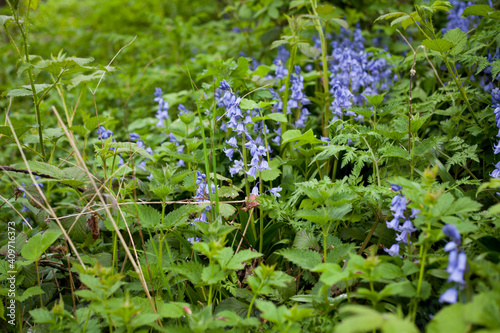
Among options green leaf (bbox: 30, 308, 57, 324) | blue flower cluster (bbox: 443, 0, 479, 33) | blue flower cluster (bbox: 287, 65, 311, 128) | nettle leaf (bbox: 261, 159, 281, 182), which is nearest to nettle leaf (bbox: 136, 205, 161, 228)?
green leaf (bbox: 30, 308, 57, 324)

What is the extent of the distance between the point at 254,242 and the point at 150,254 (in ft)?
1.66

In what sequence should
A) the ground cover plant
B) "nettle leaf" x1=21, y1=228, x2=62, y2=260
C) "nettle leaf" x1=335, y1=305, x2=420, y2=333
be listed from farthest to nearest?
"nettle leaf" x1=21, y1=228, x2=62, y2=260 → the ground cover plant → "nettle leaf" x1=335, y1=305, x2=420, y2=333

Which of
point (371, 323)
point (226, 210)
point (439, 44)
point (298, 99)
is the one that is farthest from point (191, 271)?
point (439, 44)

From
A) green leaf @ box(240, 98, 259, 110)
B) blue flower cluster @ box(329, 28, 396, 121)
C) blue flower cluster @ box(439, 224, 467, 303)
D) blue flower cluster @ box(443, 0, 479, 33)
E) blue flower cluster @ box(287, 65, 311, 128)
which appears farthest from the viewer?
blue flower cluster @ box(443, 0, 479, 33)

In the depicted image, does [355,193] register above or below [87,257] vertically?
above

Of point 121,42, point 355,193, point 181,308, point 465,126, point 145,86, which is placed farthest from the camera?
point 121,42

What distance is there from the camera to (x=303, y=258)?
4.49 ft

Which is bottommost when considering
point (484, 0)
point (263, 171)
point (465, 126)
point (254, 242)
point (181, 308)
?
point (254, 242)

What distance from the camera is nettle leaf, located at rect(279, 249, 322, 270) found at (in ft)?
4.39

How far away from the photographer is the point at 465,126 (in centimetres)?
210

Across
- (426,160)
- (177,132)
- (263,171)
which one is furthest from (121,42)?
(426,160)

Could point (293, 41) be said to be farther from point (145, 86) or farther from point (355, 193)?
point (145, 86)

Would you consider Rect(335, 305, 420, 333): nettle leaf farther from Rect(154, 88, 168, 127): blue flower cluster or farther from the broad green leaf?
Rect(154, 88, 168, 127): blue flower cluster

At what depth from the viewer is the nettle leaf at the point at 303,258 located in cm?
134
